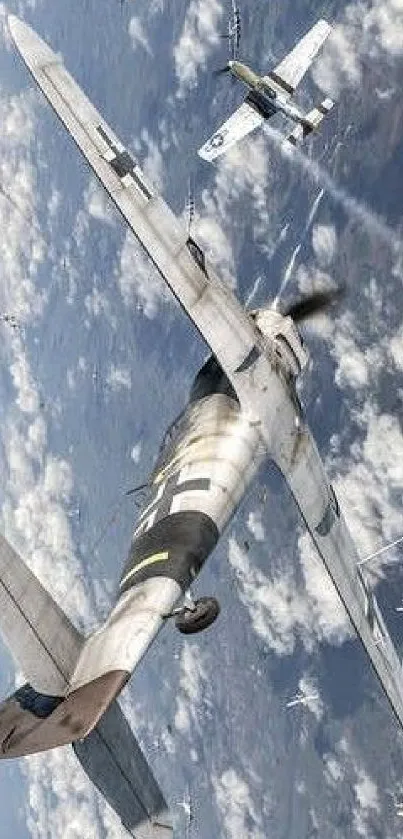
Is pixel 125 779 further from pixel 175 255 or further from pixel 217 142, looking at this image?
pixel 217 142

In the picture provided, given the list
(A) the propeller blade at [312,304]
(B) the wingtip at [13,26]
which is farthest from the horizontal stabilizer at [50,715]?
(B) the wingtip at [13,26]

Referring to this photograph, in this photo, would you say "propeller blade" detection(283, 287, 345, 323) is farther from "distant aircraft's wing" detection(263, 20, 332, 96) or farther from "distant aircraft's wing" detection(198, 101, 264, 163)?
"distant aircraft's wing" detection(198, 101, 264, 163)

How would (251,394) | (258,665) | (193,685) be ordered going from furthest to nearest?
(193,685) → (258,665) → (251,394)

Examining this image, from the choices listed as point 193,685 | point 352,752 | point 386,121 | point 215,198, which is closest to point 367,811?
point 352,752

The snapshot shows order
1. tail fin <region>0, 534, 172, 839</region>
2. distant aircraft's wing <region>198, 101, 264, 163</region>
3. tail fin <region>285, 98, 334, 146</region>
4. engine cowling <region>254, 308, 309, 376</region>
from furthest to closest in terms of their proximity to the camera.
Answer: distant aircraft's wing <region>198, 101, 264, 163</region>
tail fin <region>285, 98, 334, 146</region>
engine cowling <region>254, 308, 309, 376</region>
tail fin <region>0, 534, 172, 839</region>

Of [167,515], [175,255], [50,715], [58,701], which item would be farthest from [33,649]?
[175,255]

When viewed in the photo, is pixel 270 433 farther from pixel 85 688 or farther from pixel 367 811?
pixel 367 811

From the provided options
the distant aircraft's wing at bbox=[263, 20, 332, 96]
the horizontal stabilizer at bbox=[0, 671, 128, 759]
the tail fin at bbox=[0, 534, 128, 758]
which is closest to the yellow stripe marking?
the tail fin at bbox=[0, 534, 128, 758]
